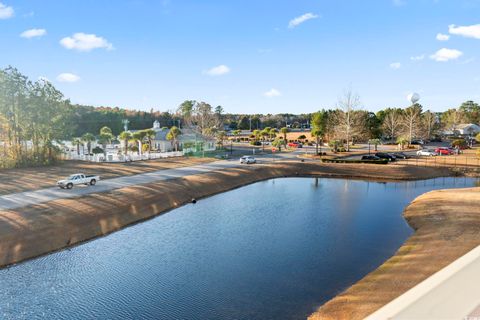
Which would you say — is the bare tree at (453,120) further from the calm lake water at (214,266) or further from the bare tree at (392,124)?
the calm lake water at (214,266)

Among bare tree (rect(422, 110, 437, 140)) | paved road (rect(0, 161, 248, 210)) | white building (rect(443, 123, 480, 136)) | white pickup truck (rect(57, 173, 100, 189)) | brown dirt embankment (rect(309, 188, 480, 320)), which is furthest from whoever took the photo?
white building (rect(443, 123, 480, 136))

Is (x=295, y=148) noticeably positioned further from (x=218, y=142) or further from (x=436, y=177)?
(x=436, y=177)

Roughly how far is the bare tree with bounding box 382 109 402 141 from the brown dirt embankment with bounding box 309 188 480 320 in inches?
3033

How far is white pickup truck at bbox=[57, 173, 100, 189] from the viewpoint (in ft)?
138

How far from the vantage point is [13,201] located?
1401 inches

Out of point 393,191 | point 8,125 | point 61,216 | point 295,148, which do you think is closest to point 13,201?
point 61,216

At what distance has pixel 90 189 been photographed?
140ft

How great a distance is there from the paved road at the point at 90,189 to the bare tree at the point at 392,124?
77001 mm

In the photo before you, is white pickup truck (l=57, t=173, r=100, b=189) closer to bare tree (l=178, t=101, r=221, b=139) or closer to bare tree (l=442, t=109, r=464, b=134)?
bare tree (l=178, t=101, r=221, b=139)

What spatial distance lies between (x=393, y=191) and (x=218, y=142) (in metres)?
54.9

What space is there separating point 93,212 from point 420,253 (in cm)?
2940

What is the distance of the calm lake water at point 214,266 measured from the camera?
20234 mm

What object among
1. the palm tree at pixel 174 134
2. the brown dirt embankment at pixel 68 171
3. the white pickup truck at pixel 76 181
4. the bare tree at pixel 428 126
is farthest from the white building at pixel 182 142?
the bare tree at pixel 428 126

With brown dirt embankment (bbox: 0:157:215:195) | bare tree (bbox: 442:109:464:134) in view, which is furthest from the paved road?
bare tree (bbox: 442:109:464:134)
